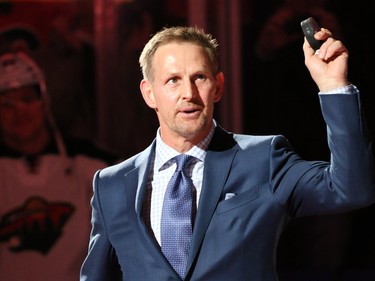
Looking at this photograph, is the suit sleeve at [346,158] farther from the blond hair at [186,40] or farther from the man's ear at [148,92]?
the man's ear at [148,92]

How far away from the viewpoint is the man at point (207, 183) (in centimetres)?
138

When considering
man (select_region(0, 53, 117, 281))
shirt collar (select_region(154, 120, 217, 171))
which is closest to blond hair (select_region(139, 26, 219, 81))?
shirt collar (select_region(154, 120, 217, 171))

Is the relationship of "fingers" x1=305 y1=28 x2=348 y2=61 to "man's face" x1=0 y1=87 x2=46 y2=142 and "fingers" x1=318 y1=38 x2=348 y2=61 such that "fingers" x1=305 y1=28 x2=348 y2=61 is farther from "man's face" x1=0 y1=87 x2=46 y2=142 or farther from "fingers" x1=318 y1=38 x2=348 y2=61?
"man's face" x1=0 y1=87 x2=46 y2=142

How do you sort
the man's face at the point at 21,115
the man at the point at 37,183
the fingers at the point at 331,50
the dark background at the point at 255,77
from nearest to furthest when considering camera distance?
the fingers at the point at 331,50, the dark background at the point at 255,77, the man at the point at 37,183, the man's face at the point at 21,115

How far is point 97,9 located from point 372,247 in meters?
1.81

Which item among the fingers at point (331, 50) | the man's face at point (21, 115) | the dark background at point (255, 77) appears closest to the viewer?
the fingers at point (331, 50)

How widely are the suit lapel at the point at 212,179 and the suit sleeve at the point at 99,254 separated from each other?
0.24 meters

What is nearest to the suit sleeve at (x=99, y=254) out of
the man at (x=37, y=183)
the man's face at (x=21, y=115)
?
the man at (x=37, y=183)

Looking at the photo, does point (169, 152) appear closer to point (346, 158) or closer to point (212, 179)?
point (212, 179)

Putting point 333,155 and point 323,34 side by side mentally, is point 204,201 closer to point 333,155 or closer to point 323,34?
point 333,155

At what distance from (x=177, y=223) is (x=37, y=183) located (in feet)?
7.80

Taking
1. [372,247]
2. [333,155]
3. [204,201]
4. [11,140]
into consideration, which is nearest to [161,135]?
[204,201]

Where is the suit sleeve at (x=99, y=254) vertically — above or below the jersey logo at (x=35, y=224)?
above

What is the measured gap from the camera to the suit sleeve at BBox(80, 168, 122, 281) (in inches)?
66.0
